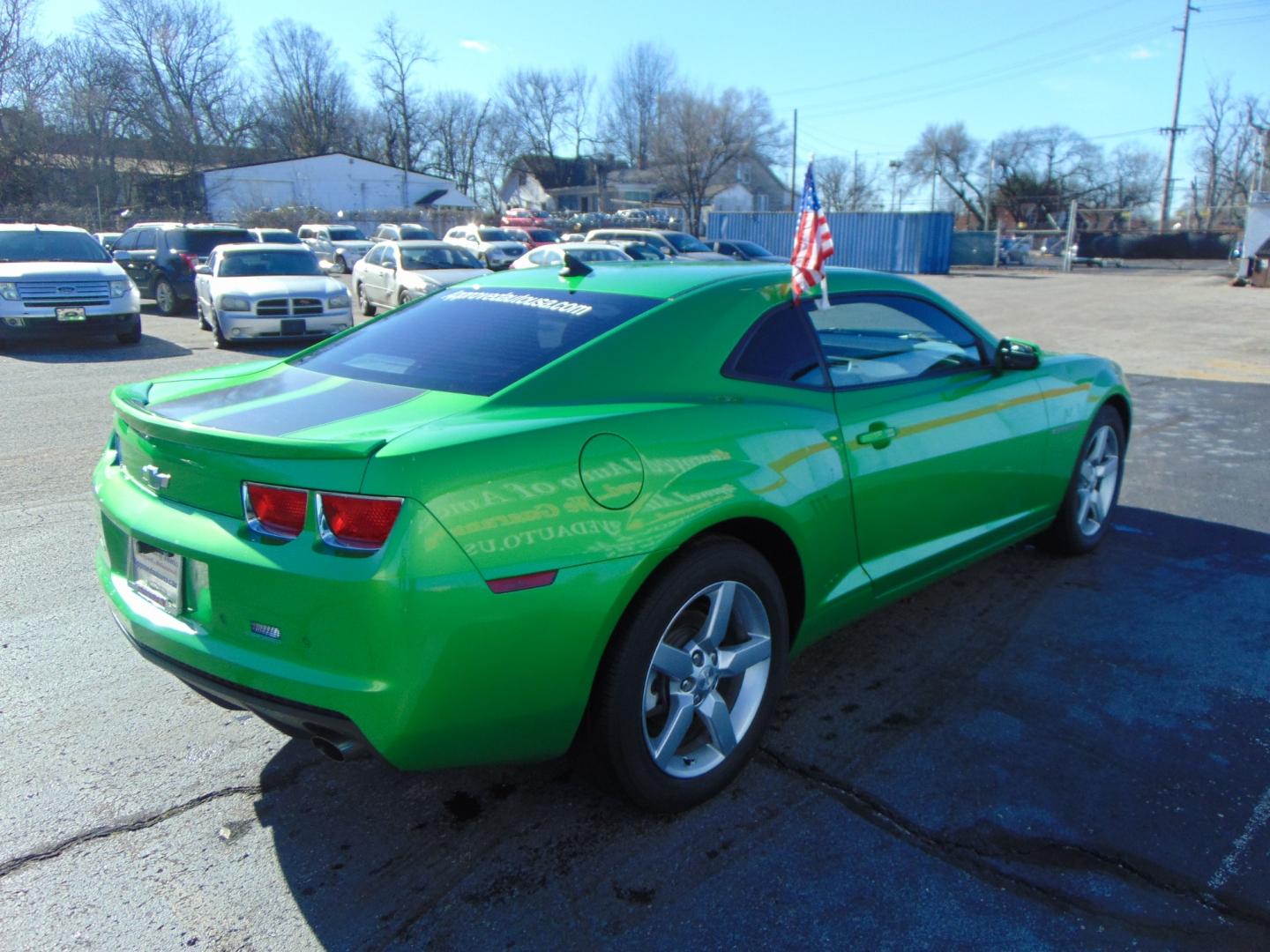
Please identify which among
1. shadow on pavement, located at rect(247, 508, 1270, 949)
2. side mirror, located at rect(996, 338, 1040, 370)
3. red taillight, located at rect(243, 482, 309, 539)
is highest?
side mirror, located at rect(996, 338, 1040, 370)

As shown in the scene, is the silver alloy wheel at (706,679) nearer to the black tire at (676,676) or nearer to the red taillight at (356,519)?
the black tire at (676,676)

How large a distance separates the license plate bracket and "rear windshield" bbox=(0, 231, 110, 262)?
42.0 ft

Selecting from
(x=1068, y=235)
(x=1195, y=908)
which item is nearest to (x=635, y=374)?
(x=1195, y=908)

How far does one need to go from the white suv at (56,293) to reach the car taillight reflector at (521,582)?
12.4m

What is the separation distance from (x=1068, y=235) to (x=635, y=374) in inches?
1786

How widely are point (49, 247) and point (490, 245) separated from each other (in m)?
15.0

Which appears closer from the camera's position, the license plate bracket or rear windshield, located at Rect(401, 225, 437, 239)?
the license plate bracket

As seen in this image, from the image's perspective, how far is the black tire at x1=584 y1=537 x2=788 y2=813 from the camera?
2.53 metres

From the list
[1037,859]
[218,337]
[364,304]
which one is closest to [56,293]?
[218,337]

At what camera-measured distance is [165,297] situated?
57.7 feet

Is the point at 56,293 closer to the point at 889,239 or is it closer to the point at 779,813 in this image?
the point at 779,813

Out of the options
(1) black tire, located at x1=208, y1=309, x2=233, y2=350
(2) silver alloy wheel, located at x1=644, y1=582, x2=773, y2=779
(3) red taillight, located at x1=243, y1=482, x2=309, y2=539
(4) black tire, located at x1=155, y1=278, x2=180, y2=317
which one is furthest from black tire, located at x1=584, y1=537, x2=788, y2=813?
(4) black tire, located at x1=155, y1=278, x2=180, y2=317

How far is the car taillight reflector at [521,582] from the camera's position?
2.27m

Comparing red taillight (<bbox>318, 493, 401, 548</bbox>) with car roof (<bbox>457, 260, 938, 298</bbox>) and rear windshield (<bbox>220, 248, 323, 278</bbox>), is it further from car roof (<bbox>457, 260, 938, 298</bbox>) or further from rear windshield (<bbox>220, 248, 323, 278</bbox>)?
rear windshield (<bbox>220, 248, 323, 278</bbox>)
